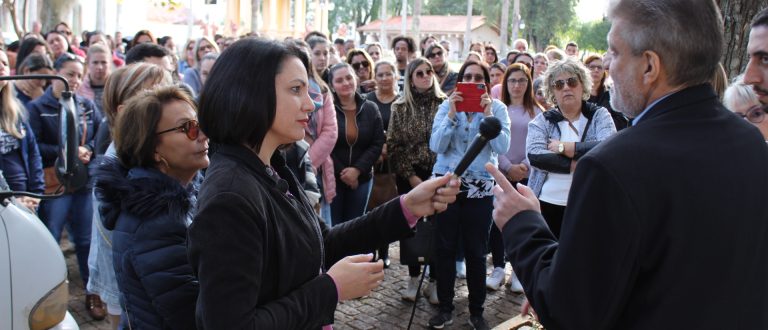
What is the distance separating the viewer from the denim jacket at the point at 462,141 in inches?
204

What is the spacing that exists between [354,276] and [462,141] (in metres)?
3.36

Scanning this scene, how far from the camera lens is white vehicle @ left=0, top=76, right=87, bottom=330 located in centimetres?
267

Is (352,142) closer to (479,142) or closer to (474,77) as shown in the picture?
(474,77)

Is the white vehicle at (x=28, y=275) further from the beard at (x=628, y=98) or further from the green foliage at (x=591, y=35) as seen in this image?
the green foliage at (x=591, y=35)

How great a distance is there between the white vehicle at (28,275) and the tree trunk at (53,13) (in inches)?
1101

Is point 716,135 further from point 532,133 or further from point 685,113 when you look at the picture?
point 532,133

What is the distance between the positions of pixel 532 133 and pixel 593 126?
0.48 m

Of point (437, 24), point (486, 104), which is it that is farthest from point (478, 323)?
point (437, 24)

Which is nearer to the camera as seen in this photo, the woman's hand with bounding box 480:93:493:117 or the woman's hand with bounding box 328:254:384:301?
the woman's hand with bounding box 328:254:384:301

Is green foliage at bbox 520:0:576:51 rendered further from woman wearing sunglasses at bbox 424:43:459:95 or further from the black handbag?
the black handbag

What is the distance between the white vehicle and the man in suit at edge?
2.16m

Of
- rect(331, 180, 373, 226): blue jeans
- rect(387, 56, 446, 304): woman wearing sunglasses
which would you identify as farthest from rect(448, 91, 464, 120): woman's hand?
rect(331, 180, 373, 226): blue jeans

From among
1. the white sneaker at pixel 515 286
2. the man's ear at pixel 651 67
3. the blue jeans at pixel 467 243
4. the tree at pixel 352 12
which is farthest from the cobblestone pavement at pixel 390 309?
the tree at pixel 352 12

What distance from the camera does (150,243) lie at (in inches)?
86.9
